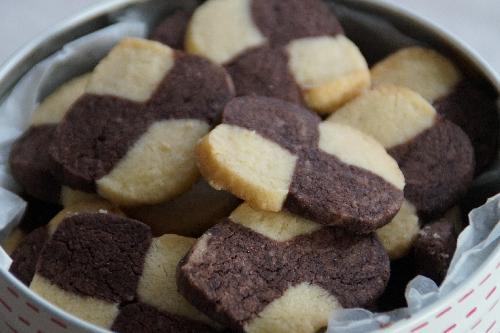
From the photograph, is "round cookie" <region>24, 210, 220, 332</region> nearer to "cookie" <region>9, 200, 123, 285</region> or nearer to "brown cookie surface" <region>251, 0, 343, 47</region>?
"cookie" <region>9, 200, 123, 285</region>

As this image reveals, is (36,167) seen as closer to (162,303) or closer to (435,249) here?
(162,303)

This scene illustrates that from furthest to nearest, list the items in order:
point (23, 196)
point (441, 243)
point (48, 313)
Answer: point (23, 196)
point (441, 243)
point (48, 313)

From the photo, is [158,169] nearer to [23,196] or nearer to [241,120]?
[241,120]

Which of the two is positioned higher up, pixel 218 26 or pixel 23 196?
pixel 218 26

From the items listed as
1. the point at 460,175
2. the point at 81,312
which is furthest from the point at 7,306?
the point at 460,175

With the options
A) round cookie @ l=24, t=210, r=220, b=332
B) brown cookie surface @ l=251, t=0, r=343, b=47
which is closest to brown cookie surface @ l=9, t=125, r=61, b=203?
round cookie @ l=24, t=210, r=220, b=332

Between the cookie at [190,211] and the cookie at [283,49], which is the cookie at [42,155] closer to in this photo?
the cookie at [190,211]

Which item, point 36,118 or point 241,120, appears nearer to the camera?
point 241,120
